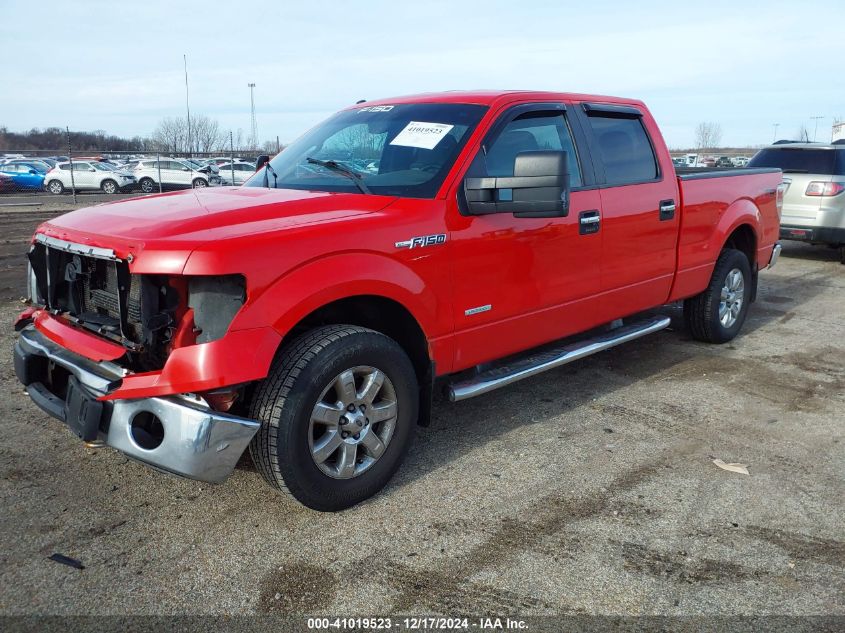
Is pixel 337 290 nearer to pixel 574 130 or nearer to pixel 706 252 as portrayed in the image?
pixel 574 130

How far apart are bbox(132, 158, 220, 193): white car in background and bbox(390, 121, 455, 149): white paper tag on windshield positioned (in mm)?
26543

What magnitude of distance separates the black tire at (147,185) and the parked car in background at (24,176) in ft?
12.6

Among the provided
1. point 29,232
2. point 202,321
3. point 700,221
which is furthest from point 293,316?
point 29,232

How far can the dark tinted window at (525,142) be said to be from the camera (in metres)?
3.80

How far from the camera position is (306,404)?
2.95 meters

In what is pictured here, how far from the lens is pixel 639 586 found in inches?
107

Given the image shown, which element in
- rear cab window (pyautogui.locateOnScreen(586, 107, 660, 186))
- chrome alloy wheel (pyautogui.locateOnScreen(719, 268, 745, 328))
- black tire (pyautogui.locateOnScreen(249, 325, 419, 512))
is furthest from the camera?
chrome alloy wheel (pyautogui.locateOnScreen(719, 268, 745, 328))

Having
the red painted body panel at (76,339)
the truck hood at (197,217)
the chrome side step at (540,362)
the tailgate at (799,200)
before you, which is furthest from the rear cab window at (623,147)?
the tailgate at (799,200)

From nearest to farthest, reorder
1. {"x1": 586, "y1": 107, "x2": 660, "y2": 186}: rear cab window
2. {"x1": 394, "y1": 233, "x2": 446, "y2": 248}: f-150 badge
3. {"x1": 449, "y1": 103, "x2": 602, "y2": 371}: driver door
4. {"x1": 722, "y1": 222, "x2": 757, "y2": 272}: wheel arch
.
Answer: {"x1": 394, "y1": 233, "x2": 446, "y2": 248}: f-150 badge, {"x1": 449, "y1": 103, "x2": 602, "y2": 371}: driver door, {"x1": 586, "y1": 107, "x2": 660, "y2": 186}: rear cab window, {"x1": 722, "y1": 222, "x2": 757, "y2": 272}: wheel arch

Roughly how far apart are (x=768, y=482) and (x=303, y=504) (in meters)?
2.35

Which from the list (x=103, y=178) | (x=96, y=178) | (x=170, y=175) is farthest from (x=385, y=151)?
(x=170, y=175)

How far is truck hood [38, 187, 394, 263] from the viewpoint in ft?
9.39

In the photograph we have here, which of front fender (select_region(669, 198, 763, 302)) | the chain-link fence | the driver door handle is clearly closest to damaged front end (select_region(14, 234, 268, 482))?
the driver door handle

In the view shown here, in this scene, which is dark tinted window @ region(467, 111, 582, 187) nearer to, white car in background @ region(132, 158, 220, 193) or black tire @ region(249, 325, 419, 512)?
black tire @ region(249, 325, 419, 512)
